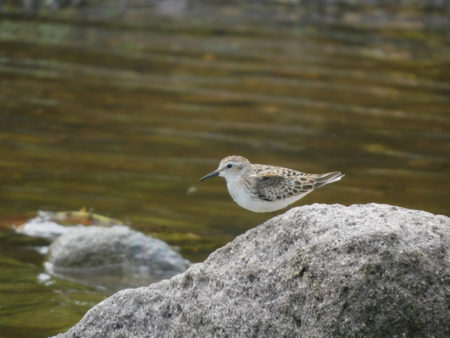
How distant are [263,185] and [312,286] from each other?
2009mm

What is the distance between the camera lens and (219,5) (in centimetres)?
2611

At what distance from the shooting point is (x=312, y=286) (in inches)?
215

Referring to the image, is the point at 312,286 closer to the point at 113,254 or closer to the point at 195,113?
the point at 113,254

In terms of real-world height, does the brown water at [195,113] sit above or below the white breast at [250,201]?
below

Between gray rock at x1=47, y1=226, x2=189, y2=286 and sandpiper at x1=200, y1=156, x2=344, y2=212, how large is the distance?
10.8 ft

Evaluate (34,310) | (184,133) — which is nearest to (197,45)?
(184,133)

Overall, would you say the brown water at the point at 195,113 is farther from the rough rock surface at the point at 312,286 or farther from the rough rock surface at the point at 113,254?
the rough rock surface at the point at 312,286

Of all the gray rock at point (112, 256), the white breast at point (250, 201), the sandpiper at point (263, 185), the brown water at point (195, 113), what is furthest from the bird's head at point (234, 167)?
the gray rock at point (112, 256)

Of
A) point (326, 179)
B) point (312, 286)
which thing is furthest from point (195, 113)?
point (312, 286)

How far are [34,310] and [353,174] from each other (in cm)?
649

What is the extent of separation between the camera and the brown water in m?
12.6

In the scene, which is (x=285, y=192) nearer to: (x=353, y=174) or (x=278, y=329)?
(x=278, y=329)

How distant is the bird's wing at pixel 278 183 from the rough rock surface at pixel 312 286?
3.58 ft

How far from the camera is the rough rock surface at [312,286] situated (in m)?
5.24
